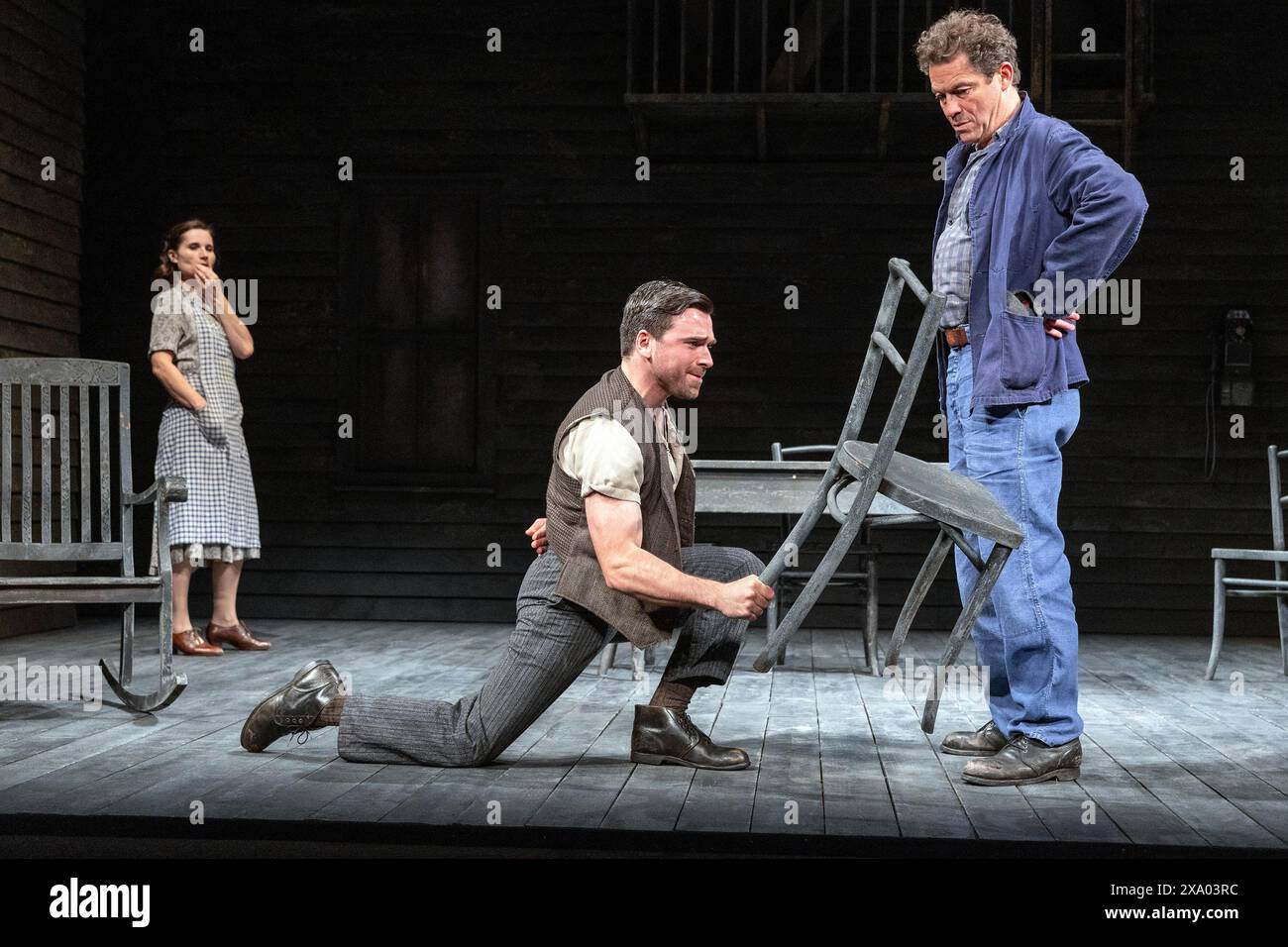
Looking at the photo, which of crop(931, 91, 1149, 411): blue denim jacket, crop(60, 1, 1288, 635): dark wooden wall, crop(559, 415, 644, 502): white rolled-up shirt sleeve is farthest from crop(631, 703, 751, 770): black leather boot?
crop(60, 1, 1288, 635): dark wooden wall

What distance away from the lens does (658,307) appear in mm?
2623

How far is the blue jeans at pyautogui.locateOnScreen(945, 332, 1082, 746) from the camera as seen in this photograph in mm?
2725

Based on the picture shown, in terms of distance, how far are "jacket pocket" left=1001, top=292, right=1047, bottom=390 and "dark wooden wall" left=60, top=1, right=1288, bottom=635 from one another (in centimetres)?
380

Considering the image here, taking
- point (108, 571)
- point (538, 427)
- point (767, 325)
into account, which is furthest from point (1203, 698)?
point (108, 571)

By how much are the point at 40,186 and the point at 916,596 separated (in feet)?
17.3

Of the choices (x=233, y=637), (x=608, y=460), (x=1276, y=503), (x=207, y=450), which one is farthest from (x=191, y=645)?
(x=1276, y=503)

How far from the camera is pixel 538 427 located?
6695 mm

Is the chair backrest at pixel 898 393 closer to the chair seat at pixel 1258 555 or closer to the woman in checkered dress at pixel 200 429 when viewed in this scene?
the chair seat at pixel 1258 555

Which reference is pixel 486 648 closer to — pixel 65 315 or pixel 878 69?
pixel 65 315

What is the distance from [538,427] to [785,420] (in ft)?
4.23

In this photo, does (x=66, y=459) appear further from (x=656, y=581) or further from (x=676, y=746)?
(x=656, y=581)

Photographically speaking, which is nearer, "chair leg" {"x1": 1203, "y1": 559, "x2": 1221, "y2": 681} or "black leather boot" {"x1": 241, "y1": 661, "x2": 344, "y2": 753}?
"black leather boot" {"x1": 241, "y1": 661, "x2": 344, "y2": 753}

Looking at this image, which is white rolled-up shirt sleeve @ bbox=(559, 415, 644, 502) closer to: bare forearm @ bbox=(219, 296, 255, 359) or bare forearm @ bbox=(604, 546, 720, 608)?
bare forearm @ bbox=(604, 546, 720, 608)

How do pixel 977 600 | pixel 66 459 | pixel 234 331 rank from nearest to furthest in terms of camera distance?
pixel 977 600
pixel 66 459
pixel 234 331
